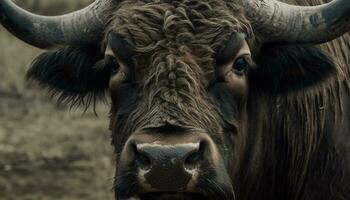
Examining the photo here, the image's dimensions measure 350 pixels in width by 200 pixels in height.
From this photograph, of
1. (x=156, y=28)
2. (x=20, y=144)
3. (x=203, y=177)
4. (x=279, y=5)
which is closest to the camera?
(x=203, y=177)

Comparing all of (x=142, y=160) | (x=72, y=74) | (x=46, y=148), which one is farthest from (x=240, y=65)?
(x=46, y=148)

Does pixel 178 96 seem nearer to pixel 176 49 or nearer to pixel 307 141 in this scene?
pixel 176 49

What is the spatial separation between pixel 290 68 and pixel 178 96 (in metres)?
1.12

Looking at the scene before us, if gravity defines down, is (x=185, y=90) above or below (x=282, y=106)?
above

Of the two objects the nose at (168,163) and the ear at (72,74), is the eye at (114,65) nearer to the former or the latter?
the ear at (72,74)

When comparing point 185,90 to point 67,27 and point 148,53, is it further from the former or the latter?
point 67,27

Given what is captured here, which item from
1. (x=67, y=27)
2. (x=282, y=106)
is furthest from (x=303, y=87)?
(x=67, y=27)

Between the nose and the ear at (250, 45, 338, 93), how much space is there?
123 cm

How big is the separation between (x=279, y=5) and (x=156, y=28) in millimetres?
995

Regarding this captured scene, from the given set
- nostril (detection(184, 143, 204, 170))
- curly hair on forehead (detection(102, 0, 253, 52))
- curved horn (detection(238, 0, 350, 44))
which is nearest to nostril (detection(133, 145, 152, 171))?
nostril (detection(184, 143, 204, 170))

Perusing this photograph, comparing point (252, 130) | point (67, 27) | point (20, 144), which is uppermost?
point (67, 27)

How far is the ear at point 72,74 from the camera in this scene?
25.7 feet

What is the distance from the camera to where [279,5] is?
24.7 feet

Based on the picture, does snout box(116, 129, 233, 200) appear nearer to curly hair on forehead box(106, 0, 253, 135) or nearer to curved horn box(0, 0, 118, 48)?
curly hair on forehead box(106, 0, 253, 135)
